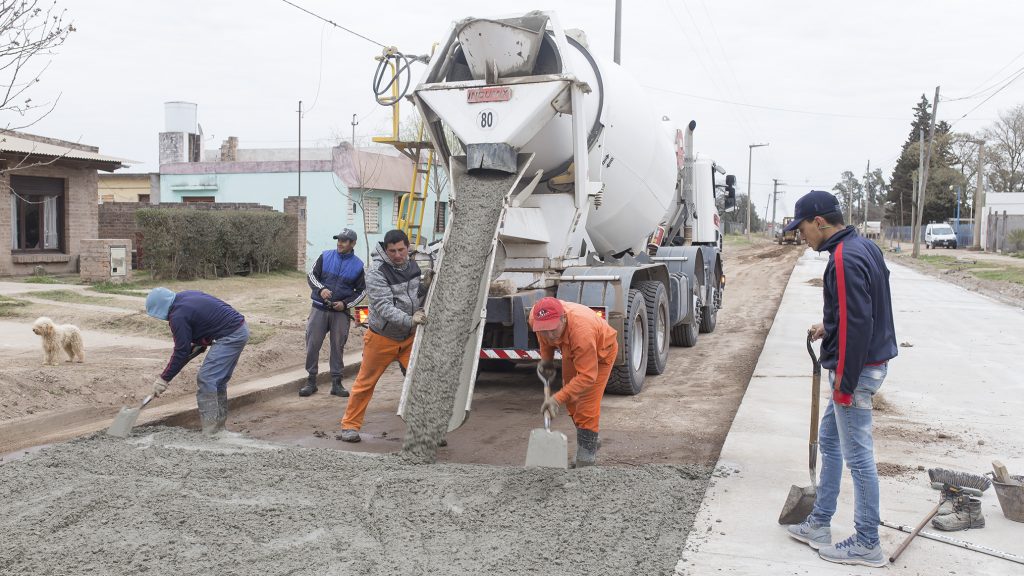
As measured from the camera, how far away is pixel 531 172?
25.9 ft

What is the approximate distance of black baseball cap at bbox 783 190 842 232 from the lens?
4211 millimetres

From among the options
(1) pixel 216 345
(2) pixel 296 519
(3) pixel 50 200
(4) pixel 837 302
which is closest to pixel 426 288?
(1) pixel 216 345

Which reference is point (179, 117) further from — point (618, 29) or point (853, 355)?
point (853, 355)

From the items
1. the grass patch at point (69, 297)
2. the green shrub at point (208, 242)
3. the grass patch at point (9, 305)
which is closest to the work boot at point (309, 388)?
the grass patch at point (9, 305)

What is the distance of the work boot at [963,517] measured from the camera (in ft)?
14.5

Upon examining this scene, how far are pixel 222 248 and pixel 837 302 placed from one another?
16900 mm

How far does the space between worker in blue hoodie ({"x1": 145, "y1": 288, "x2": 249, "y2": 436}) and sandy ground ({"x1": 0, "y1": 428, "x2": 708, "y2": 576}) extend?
2.66 feet

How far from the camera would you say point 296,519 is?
15.1 ft

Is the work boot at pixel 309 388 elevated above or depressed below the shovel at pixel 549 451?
below

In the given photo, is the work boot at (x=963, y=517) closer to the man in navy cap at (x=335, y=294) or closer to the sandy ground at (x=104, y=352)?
the man in navy cap at (x=335, y=294)

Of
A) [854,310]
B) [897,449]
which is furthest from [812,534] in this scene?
[897,449]

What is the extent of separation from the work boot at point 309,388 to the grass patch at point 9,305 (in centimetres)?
598

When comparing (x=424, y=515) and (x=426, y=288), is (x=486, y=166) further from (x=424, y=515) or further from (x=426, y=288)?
(x=424, y=515)

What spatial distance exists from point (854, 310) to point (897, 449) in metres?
2.77
